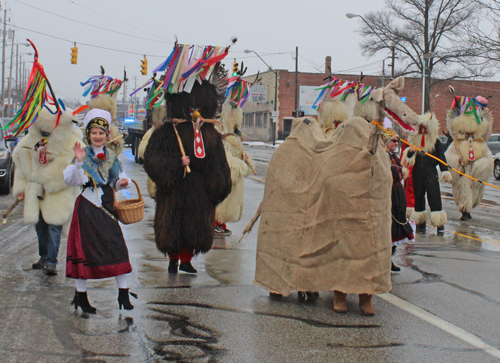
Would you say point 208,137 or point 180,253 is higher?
point 208,137

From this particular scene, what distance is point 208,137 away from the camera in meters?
6.26

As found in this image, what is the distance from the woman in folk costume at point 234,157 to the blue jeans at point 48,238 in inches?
102

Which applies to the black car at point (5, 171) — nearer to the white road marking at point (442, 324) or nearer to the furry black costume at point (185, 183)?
the furry black costume at point (185, 183)

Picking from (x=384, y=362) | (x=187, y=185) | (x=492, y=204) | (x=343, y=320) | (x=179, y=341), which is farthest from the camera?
(x=492, y=204)

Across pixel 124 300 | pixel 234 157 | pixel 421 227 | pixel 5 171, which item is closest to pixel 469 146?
pixel 421 227

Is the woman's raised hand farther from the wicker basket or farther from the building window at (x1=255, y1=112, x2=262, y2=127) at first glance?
the building window at (x1=255, y1=112, x2=262, y2=127)

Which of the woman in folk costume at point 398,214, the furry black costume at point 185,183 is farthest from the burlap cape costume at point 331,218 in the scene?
the woman in folk costume at point 398,214

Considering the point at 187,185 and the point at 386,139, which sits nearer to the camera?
the point at 187,185

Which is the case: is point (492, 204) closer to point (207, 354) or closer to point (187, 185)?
point (187, 185)

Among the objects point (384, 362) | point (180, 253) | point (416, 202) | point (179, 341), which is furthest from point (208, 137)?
point (416, 202)

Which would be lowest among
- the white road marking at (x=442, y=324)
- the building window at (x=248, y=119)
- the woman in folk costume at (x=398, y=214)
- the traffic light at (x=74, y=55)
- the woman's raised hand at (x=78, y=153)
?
the white road marking at (x=442, y=324)

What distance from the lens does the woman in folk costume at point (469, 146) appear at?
34.9 ft

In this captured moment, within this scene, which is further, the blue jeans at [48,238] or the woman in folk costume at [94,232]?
the blue jeans at [48,238]

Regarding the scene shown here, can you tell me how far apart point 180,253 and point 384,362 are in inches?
111
